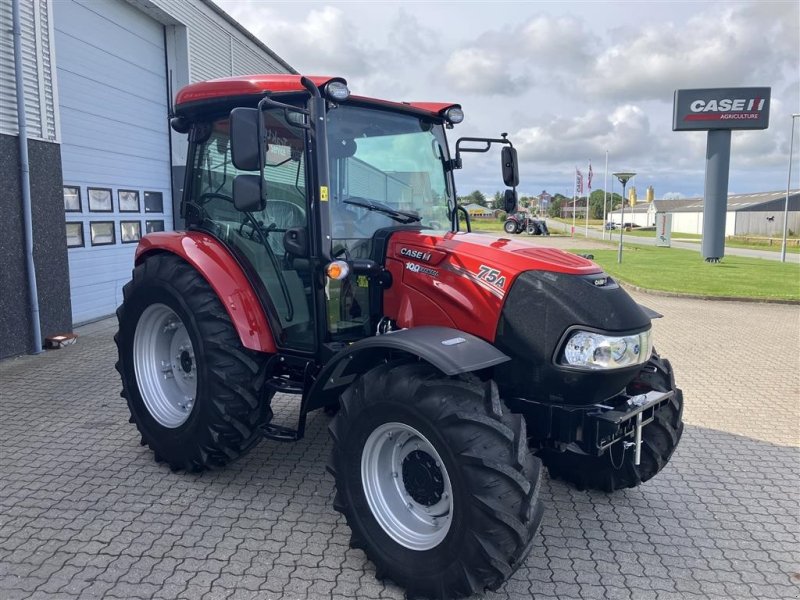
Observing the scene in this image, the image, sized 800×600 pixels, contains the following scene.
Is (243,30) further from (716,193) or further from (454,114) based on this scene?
(716,193)

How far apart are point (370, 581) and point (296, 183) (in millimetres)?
2169

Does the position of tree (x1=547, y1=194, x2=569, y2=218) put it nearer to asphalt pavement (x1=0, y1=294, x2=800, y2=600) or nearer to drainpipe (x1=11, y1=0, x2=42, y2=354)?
drainpipe (x1=11, y1=0, x2=42, y2=354)

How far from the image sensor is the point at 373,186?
3.77 metres

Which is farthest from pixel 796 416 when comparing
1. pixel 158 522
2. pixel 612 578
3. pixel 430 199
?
pixel 158 522

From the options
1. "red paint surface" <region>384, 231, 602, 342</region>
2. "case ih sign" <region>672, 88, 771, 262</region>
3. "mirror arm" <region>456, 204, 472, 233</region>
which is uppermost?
"case ih sign" <region>672, 88, 771, 262</region>

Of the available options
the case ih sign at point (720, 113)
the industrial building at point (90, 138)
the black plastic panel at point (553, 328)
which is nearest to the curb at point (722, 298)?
the industrial building at point (90, 138)

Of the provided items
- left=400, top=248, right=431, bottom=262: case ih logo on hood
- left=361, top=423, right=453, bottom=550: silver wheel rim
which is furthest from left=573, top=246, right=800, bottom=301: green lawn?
left=361, top=423, right=453, bottom=550: silver wheel rim

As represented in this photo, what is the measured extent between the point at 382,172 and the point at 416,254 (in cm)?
63

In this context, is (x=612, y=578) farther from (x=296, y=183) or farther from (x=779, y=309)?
(x=779, y=309)

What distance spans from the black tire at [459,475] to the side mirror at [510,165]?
2.10 metres

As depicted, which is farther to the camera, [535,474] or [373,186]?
[373,186]

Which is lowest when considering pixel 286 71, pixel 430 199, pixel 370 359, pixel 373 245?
pixel 370 359

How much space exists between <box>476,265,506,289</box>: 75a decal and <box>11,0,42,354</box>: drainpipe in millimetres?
6311

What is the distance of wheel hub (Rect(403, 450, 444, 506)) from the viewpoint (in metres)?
2.99
